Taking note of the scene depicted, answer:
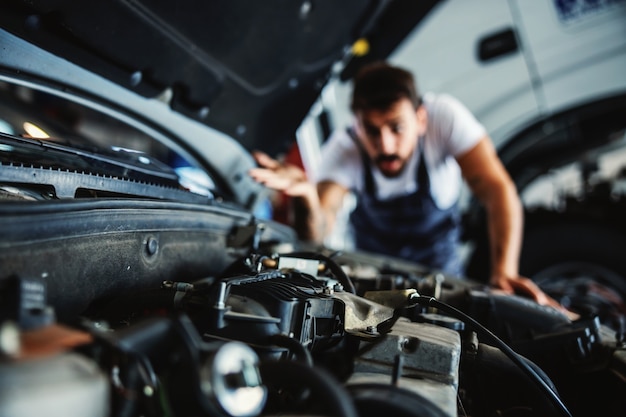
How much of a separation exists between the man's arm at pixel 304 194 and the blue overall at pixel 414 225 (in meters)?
0.16

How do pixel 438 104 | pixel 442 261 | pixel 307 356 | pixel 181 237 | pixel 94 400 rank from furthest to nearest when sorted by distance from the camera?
pixel 442 261 → pixel 438 104 → pixel 181 237 → pixel 307 356 → pixel 94 400

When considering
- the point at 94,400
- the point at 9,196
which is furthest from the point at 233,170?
the point at 94,400

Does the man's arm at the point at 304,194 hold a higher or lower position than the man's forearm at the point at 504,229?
higher

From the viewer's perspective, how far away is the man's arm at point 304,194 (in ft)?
4.96

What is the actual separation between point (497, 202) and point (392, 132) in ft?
1.66

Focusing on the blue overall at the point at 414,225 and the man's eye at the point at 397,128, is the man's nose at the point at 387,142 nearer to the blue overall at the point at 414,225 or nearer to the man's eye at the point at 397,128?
the man's eye at the point at 397,128

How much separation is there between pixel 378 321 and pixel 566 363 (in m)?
0.42

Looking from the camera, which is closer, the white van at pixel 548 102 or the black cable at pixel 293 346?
the black cable at pixel 293 346

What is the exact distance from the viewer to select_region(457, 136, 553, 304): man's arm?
1771 millimetres

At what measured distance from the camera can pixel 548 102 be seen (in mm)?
2201

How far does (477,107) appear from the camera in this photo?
7.41 ft

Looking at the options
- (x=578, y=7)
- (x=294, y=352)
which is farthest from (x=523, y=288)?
(x=578, y=7)

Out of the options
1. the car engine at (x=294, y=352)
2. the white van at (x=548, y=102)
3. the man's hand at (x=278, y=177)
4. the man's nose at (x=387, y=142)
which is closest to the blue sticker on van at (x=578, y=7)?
the white van at (x=548, y=102)

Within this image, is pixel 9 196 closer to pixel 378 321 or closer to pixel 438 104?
pixel 378 321
